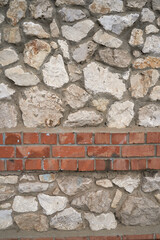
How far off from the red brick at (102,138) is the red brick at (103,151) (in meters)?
0.04

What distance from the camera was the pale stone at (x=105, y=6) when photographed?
175 cm

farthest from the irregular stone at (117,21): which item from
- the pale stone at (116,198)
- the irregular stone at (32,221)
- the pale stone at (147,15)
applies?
the irregular stone at (32,221)

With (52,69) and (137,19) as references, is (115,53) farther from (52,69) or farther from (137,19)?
(52,69)

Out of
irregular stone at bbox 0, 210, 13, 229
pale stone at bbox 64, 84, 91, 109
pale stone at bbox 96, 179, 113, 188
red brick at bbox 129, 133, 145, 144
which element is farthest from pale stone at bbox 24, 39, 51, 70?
irregular stone at bbox 0, 210, 13, 229

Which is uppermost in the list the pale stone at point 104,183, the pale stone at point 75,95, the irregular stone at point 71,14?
the irregular stone at point 71,14

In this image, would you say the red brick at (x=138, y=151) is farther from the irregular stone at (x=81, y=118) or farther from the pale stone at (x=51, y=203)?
the pale stone at (x=51, y=203)

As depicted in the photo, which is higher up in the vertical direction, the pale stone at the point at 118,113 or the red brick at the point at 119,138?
the pale stone at the point at 118,113

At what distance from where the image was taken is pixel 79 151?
1749 mm

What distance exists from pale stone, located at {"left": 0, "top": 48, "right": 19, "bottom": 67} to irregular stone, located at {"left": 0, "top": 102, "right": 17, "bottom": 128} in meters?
0.29

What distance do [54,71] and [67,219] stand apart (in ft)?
3.51

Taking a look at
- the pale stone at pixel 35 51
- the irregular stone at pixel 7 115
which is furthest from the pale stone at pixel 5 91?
the pale stone at pixel 35 51

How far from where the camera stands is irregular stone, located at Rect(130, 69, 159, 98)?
180 cm

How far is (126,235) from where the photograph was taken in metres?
1.83

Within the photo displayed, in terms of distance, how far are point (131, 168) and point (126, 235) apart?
0.51m
